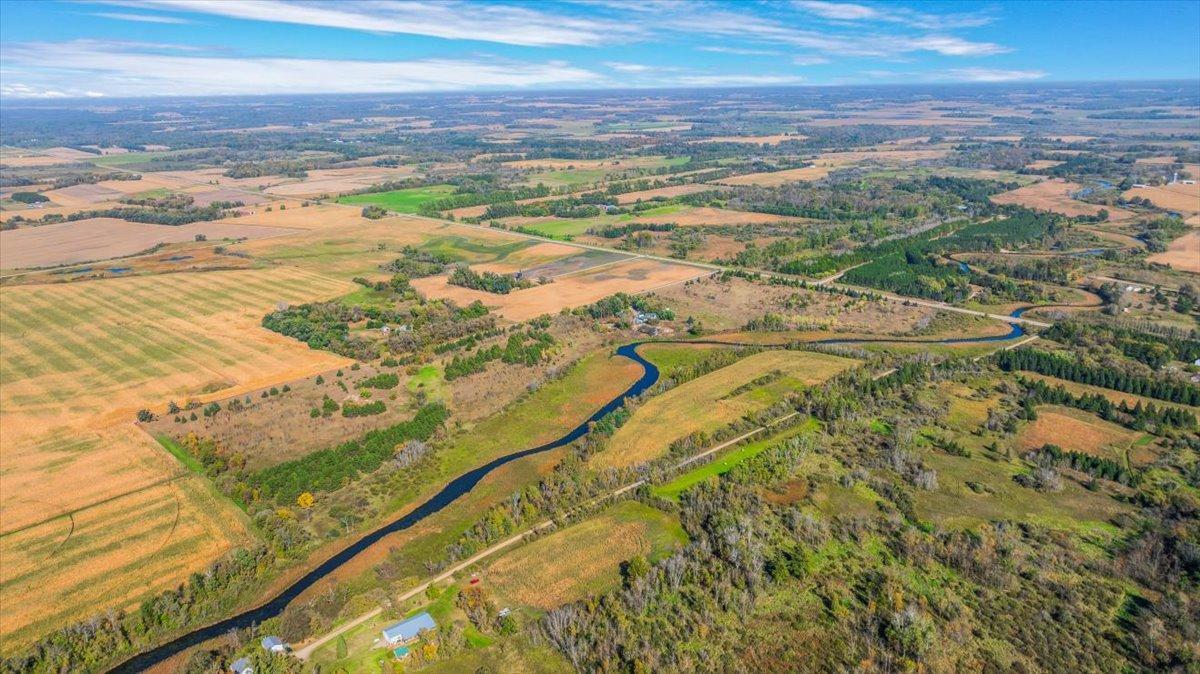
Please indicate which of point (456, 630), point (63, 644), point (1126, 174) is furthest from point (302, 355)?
point (1126, 174)

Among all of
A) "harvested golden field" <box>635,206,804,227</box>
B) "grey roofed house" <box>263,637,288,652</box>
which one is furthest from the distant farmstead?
"harvested golden field" <box>635,206,804,227</box>

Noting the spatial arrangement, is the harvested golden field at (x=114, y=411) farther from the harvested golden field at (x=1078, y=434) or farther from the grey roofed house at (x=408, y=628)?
the harvested golden field at (x=1078, y=434)

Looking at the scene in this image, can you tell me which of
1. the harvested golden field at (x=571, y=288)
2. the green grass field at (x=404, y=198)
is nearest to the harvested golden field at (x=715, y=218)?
the harvested golden field at (x=571, y=288)

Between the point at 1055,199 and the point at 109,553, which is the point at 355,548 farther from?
the point at 1055,199

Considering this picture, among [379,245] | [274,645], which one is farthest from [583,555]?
[379,245]

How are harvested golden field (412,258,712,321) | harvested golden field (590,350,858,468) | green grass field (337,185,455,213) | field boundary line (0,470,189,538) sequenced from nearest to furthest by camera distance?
field boundary line (0,470,189,538)
harvested golden field (590,350,858,468)
harvested golden field (412,258,712,321)
green grass field (337,185,455,213)

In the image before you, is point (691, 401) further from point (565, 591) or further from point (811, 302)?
point (811, 302)

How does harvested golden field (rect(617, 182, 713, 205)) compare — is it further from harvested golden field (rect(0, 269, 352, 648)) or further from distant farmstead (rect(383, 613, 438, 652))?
distant farmstead (rect(383, 613, 438, 652))
